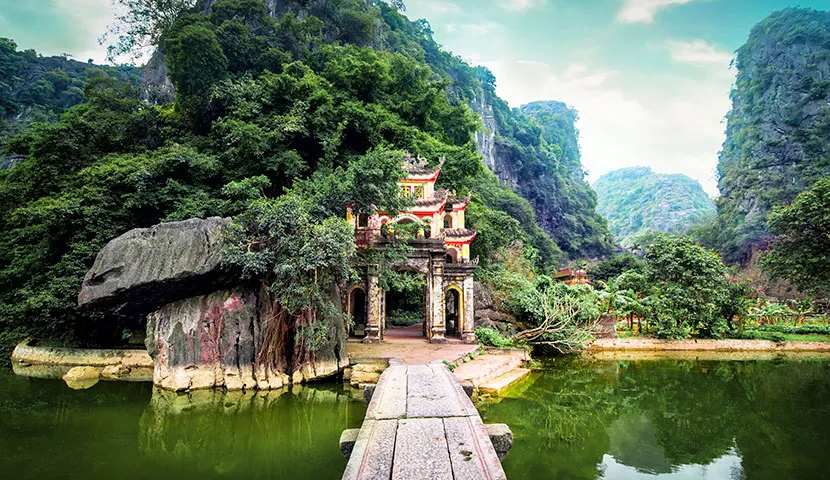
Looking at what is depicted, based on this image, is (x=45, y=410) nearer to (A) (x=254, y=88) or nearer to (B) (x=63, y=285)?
(B) (x=63, y=285)

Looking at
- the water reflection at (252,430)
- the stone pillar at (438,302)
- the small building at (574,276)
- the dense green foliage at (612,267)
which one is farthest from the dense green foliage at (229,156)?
the dense green foliage at (612,267)

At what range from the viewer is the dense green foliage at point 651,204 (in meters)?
68.2

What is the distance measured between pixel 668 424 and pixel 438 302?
7.53 m

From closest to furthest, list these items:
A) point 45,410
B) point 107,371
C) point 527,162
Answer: point 45,410, point 107,371, point 527,162

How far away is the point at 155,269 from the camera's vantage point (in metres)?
9.92

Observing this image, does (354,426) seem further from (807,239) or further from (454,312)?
(807,239)

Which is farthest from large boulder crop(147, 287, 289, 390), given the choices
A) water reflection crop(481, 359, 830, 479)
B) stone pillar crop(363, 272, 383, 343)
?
water reflection crop(481, 359, 830, 479)

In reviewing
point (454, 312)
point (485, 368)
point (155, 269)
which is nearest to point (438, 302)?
point (485, 368)

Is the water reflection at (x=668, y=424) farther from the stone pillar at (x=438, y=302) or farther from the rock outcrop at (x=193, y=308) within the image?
the rock outcrop at (x=193, y=308)

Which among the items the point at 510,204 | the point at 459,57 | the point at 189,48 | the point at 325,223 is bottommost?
the point at 325,223

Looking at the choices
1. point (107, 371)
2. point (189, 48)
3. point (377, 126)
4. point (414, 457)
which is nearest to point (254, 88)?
point (189, 48)

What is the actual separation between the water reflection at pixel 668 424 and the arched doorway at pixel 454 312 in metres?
3.33

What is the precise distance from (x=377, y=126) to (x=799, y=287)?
20.0 meters

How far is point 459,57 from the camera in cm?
5434
